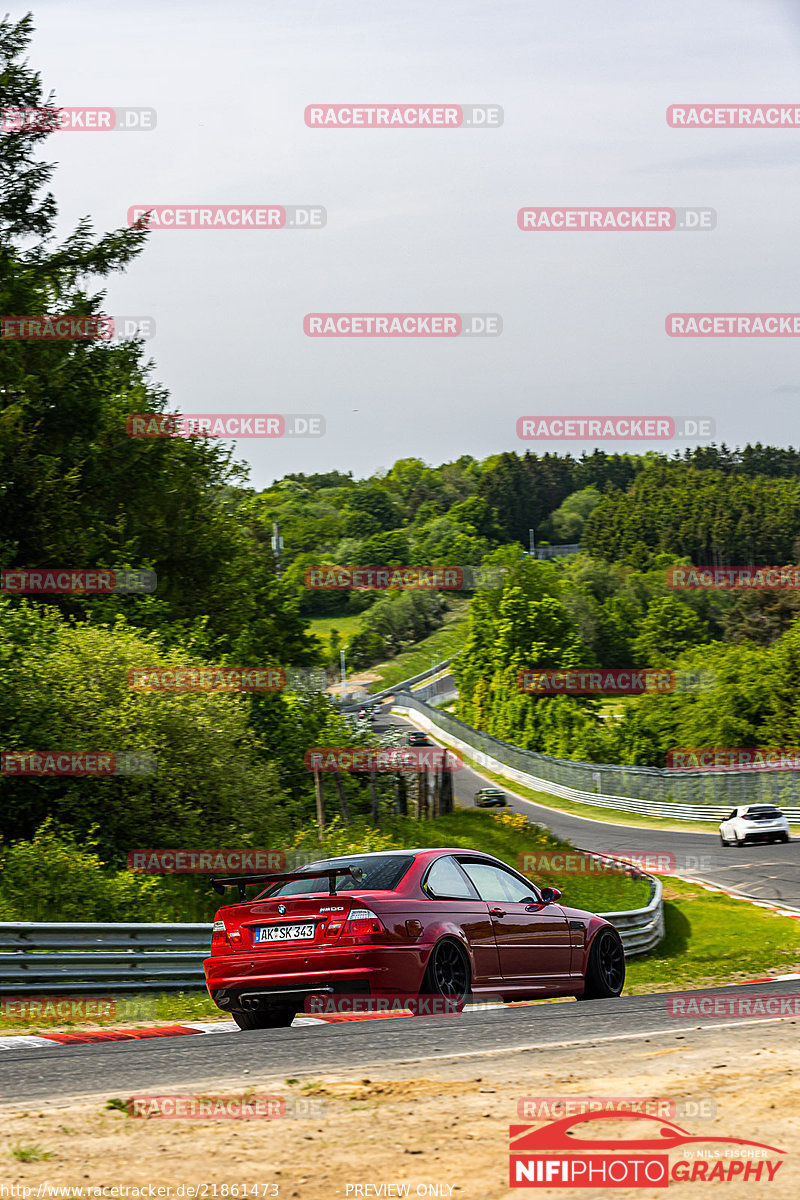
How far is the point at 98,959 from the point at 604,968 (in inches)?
185

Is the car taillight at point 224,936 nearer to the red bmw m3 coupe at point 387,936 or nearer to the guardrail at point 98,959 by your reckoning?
the red bmw m3 coupe at point 387,936

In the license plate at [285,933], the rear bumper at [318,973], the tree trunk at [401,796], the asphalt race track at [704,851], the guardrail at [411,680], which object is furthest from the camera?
the guardrail at [411,680]

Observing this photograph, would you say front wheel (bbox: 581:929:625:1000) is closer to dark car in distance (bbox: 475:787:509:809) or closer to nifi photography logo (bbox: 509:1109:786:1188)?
nifi photography logo (bbox: 509:1109:786:1188)

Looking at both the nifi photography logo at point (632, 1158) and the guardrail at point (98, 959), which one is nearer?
the nifi photography logo at point (632, 1158)

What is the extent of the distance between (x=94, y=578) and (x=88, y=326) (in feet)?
27.2

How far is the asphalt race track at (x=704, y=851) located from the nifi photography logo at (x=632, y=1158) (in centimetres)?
2208

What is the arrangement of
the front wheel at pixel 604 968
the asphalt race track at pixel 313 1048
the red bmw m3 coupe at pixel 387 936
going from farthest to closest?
the front wheel at pixel 604 968 < the red bmw m3 coupe at pixel 387 936 < the asphalt race track at pixel 313 1048

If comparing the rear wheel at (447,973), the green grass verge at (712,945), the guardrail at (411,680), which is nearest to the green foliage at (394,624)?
the guardrail at (411,680)

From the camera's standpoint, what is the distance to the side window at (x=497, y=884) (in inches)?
404

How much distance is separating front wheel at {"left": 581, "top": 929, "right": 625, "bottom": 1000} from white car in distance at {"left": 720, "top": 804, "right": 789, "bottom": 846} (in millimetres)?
29567

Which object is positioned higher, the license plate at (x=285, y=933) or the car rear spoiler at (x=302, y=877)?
the car rear spoiler at (x=302, y=877)

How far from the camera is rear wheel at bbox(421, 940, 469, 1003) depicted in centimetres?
916

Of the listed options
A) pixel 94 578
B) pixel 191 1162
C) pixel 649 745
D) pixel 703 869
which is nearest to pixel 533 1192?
pixel 191 1162

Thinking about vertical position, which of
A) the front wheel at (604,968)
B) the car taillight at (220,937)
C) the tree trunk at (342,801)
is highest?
the car taillight at (220,937)
